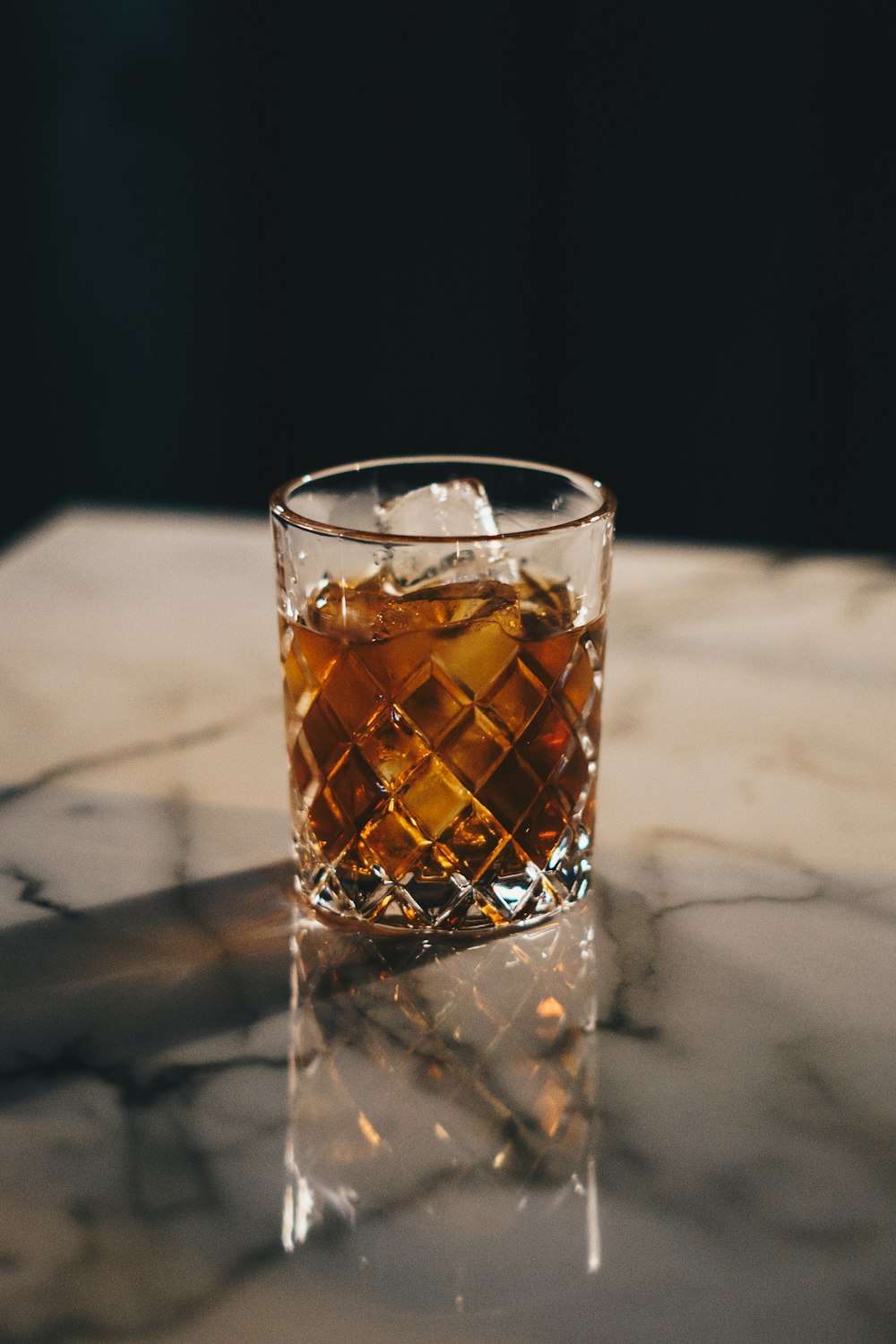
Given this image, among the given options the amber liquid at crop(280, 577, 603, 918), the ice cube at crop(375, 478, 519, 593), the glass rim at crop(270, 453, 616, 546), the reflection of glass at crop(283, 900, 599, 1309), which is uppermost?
the glass rim at crop(270, 453, 616, 546)

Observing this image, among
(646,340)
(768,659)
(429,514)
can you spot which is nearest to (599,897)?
(429,514)

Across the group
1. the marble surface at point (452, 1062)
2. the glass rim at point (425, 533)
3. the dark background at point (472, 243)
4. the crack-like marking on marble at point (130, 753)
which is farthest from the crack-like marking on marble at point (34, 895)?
the dark background at point (472, 243)

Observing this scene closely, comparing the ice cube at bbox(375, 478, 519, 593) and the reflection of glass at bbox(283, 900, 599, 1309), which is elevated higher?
the ice cube at bbox(375, 478, 519, 593)

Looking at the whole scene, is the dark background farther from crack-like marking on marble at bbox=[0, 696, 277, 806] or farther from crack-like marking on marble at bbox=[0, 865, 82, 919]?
crack-like marking on marble at bbox=[0, 865, 82, 919]

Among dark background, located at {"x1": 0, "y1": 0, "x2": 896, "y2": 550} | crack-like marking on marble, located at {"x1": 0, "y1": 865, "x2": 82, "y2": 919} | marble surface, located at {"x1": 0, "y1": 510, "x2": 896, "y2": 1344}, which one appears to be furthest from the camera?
dark background, located at {"x1": 0, "y1": 0, "x2": 896, "y2": 550}

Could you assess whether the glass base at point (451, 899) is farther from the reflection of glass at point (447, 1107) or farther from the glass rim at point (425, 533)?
the glass rim at point (425, 533)

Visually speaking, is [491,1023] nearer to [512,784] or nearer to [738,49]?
[512,784]

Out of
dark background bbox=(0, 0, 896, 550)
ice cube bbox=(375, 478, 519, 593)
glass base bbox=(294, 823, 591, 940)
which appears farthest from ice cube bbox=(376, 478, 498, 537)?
Result: dark background bbox=(0, 0, 896, 550)

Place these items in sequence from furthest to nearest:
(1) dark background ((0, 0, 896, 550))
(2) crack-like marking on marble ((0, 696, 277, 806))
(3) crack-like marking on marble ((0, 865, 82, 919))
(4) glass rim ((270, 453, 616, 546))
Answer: (1) dark background ((0, 0, 896, 550)) < (2) crack-like marking on marble ((0, 696, 277, 806)) < (3) crack-like marking on marble ((0, 865, 82, 919)) < (4) glass rim ((270, 453, 616, 546))
